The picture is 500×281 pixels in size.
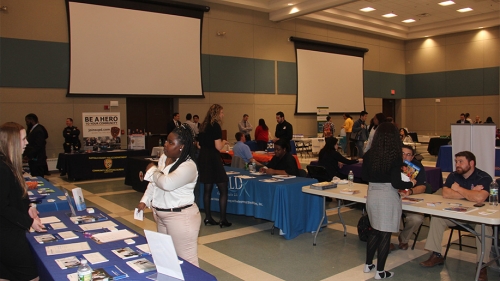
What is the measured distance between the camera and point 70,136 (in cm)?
1026

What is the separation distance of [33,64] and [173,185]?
31.0 ft

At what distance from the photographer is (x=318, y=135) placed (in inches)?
623

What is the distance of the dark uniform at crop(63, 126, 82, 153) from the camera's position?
10.2 meters

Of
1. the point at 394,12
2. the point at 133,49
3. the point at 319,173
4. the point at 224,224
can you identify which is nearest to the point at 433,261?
the point at 319,173

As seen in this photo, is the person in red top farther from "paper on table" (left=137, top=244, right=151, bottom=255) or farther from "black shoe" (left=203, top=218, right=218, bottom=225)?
"paper on table" (left=137, top=244, right=151, bottom=255)

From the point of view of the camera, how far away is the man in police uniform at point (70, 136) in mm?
10242

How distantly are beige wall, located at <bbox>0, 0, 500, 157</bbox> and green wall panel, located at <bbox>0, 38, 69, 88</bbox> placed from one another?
0.15 meters

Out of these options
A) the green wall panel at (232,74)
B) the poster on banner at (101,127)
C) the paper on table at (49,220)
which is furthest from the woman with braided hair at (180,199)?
the green wall panel at (232,74)

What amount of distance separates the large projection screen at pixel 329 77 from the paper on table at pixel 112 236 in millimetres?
13315

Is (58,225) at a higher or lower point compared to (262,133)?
lower

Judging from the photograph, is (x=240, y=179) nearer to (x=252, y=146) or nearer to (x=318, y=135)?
(x=252, y=146)

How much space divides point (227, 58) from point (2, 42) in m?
6.35

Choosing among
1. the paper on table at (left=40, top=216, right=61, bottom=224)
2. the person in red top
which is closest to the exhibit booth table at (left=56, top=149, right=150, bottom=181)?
the person in red top

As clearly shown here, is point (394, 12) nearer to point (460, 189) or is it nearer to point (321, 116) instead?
point (321, 116)
